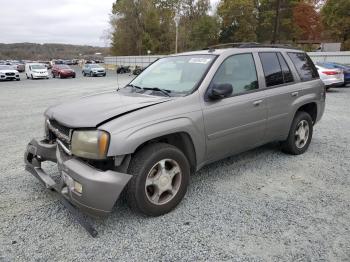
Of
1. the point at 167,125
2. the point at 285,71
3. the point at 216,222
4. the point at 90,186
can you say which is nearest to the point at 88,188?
the point at 90,186

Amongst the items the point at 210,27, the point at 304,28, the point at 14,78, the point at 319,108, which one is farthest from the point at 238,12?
the point at 319,108

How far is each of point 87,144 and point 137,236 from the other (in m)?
0.99

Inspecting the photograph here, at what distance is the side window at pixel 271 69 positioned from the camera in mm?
4531

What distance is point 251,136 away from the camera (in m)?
4.28

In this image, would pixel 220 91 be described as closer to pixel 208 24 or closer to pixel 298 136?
pixel 298 136

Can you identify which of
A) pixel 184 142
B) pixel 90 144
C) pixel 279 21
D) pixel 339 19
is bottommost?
pixel 184 142

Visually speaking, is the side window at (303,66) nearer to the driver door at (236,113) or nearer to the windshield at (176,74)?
the driver door at (236,113)

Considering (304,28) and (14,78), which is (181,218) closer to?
(14,78)

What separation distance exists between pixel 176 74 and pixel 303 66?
2461 millimetres

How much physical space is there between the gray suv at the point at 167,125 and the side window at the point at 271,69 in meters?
0.02

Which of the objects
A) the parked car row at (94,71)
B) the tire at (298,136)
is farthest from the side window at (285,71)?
the parked car row at (94,71)

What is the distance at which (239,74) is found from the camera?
4.19m

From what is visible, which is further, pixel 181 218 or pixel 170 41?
pixel 170 41

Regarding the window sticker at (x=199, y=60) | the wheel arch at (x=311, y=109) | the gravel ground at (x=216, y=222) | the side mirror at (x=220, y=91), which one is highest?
the window sticker at (x=199, y=60)
